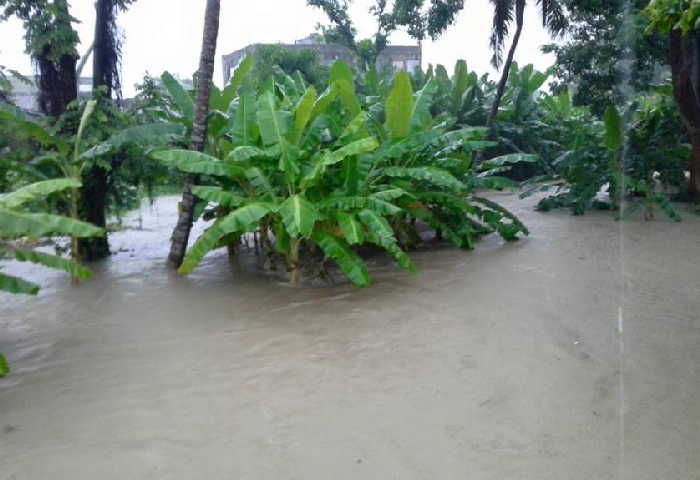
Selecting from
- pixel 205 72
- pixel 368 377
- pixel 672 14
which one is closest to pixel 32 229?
pixel 368 377

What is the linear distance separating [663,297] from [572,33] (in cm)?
1094

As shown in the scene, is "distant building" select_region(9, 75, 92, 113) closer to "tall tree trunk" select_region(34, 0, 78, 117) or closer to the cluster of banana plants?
"tall tree trunk" select_region(34, 0, 78, 117)

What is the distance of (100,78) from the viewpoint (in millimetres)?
9273

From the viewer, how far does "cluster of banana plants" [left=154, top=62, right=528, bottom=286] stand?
6754 mm

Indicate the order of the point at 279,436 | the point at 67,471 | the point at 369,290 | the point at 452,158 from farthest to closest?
1. the point at 452,158
2. the point at 369,290
3. the point at 279,436
4. the point at 67,471

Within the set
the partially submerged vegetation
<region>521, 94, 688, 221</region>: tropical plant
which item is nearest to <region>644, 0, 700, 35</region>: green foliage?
the partially submerged vegetation

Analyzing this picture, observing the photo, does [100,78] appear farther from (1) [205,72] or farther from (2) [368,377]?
(2) [368,377]

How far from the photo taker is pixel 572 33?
15773 millimetres

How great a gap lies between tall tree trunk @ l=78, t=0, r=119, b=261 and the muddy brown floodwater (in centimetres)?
141

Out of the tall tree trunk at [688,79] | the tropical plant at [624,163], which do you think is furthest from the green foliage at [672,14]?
the tall tree trunk at [688,79]

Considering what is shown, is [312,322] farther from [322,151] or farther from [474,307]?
[322,151]

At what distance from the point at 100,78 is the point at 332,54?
997 inches

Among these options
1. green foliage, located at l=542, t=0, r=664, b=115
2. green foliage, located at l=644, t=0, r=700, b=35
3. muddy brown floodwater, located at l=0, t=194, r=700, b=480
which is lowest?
muddy brown floodwater, located at l=0, t=194, r=700, b=480

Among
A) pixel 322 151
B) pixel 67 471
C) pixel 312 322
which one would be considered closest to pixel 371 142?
pixel 322 151
